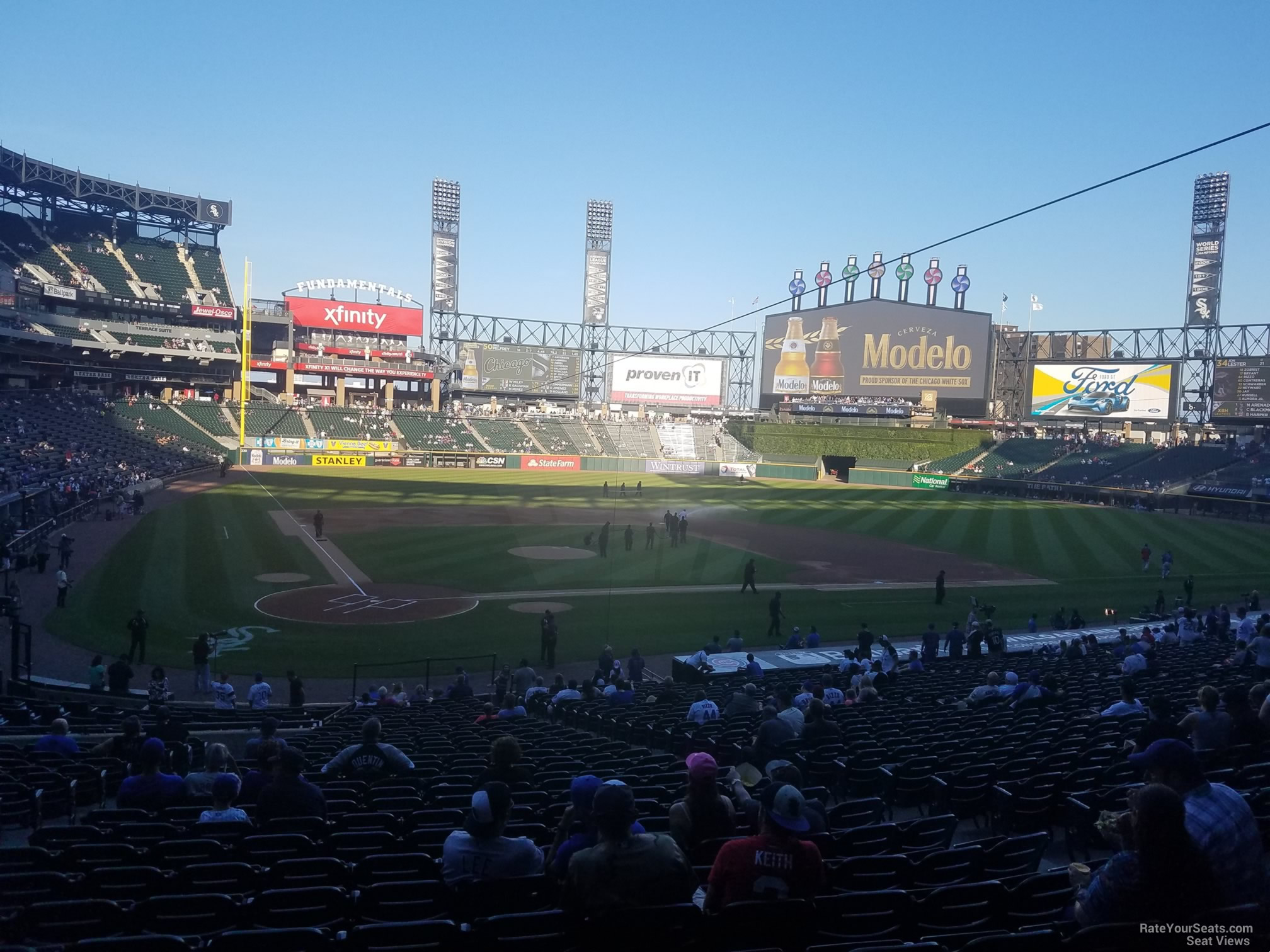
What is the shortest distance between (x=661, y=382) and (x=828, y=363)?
2012cm

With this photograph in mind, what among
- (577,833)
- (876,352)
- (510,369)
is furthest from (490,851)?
(510,369)

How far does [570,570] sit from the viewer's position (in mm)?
31312

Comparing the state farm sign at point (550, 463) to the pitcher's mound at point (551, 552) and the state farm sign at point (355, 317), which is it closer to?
the state farm sign at point (355, 317)

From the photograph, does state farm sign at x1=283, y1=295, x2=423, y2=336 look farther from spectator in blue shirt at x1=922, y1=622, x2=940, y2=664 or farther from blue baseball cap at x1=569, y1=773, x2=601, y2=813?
blue baseball cap at x1=569, y1=773, x2=601, y2=813

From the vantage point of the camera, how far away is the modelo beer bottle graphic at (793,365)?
257 ft

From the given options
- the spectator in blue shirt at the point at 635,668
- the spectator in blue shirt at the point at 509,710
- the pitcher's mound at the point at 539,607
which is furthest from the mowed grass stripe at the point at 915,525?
the spectator in blue shirt at the point at 509,710

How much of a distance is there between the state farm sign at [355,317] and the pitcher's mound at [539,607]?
68.8m

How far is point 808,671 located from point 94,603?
61.0ft

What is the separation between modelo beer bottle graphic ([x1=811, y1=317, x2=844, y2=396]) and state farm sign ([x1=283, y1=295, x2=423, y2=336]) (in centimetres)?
4108

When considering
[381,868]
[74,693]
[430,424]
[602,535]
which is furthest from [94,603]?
[430,424]

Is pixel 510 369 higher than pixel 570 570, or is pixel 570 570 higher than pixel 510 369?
pixel 510 369

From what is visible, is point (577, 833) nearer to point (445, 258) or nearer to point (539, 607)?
point (539, 607)

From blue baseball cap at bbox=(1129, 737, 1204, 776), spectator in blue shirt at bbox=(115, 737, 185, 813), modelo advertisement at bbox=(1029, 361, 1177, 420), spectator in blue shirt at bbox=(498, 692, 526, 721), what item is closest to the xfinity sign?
modelo advertisement at bbox=(1029, 361, 1177, 420)

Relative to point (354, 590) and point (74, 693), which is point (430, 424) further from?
point (74, 693)
